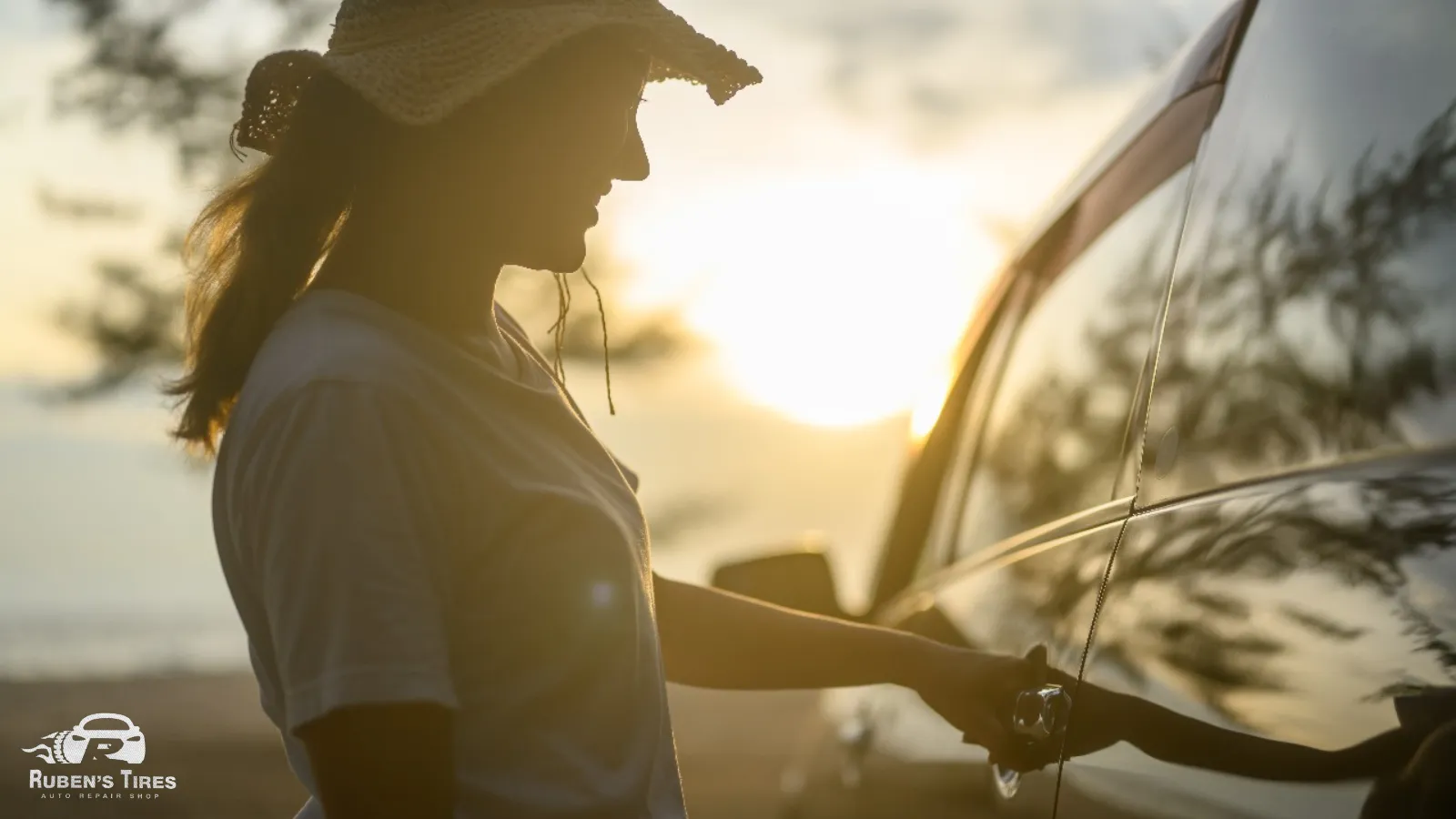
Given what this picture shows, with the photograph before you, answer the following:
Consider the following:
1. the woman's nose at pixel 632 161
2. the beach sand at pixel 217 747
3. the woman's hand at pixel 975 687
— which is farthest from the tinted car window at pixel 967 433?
the woman's nose at pixel 632 161

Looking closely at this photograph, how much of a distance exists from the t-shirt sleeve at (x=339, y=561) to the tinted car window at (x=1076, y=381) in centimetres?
95

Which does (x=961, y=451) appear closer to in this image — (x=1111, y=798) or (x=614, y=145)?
(x=614, y=145)

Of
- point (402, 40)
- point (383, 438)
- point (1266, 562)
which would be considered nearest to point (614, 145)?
point (402, 40)

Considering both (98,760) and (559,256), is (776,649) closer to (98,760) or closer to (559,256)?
(559,256)

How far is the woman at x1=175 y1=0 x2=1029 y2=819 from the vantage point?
155 centimetres

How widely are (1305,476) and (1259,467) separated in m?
0.11

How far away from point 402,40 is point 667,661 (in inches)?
41.6

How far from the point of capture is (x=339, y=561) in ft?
5.00

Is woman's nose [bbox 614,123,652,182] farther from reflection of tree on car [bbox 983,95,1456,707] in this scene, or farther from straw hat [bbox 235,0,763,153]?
reflection of tree on car [bbox 983,95,1456,707]

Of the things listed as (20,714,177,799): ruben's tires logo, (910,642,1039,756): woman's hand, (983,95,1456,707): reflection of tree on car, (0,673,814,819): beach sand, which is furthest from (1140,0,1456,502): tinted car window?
(20,714,177,799): ruben's tires logo

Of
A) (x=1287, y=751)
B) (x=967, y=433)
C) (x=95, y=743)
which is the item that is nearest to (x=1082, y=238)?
(x=967, y=433)

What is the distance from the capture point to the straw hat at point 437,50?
1813 millimetres

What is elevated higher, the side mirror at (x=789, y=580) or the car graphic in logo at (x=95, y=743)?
the car graphic in logo at (x=95, y=743)

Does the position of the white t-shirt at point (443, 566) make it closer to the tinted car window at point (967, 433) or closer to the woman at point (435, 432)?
the woman at point (435, 432)
